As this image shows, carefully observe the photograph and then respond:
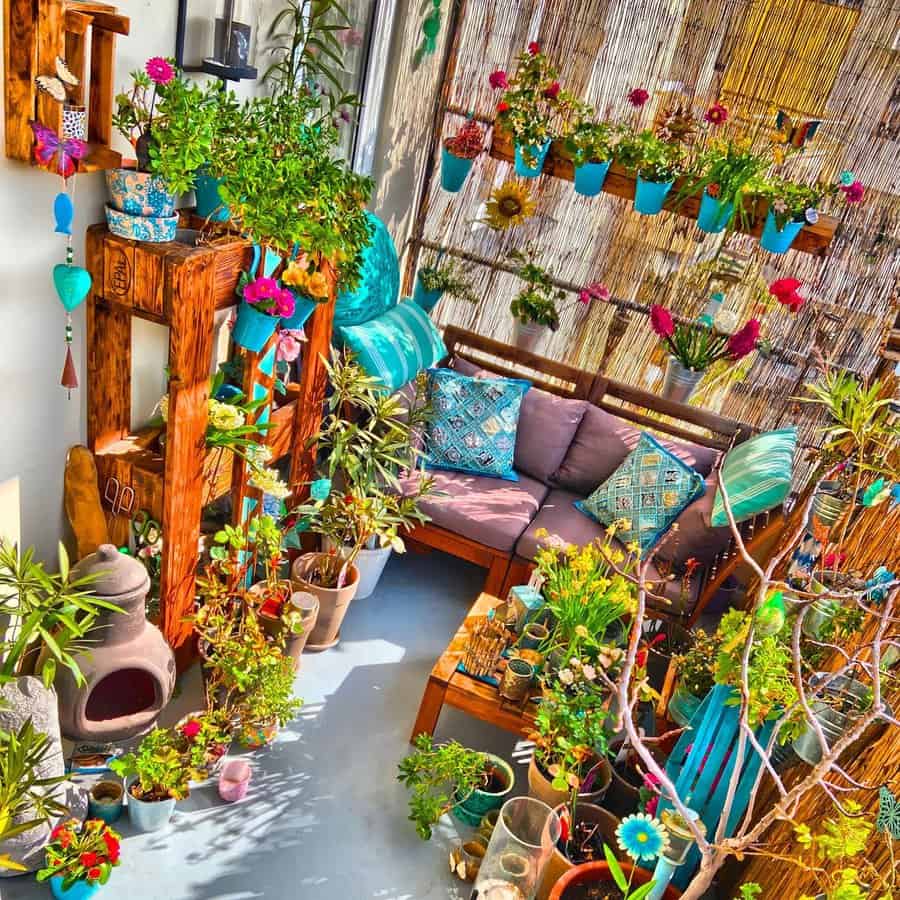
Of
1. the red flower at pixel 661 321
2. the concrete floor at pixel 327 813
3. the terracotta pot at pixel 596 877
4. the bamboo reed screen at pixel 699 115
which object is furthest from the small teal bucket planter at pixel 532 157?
the terracotta pot at pixel 596 877

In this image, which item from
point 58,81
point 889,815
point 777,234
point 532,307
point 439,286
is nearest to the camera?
point 889,815

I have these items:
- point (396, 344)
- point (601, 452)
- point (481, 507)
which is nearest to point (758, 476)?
point (601, 452)

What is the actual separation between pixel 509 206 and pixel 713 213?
1.00 m

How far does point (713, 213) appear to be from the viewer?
11.2 feet

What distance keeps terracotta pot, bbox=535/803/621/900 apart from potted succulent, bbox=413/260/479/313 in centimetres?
261

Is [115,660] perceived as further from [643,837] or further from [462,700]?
[643,837]

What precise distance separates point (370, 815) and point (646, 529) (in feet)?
5.30

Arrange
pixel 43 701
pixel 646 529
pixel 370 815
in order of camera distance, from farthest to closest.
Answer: pixel 646 529 < pixel 370 815 < pixel 43 701

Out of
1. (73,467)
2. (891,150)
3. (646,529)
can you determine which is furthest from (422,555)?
(891,150)

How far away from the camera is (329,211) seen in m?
2.32

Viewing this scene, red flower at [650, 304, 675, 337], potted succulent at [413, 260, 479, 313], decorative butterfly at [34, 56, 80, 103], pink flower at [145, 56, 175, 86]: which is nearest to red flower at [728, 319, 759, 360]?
red flower at [650, 304, 675, 337]

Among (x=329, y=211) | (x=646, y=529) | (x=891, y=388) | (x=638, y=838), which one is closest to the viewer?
(x=638, y=838)

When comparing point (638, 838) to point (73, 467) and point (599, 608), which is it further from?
point (73, 467)

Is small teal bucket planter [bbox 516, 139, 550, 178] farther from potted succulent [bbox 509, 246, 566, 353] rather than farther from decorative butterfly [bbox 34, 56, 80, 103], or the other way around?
decorative butterfly [bbox 34, 56, 80, 103]
